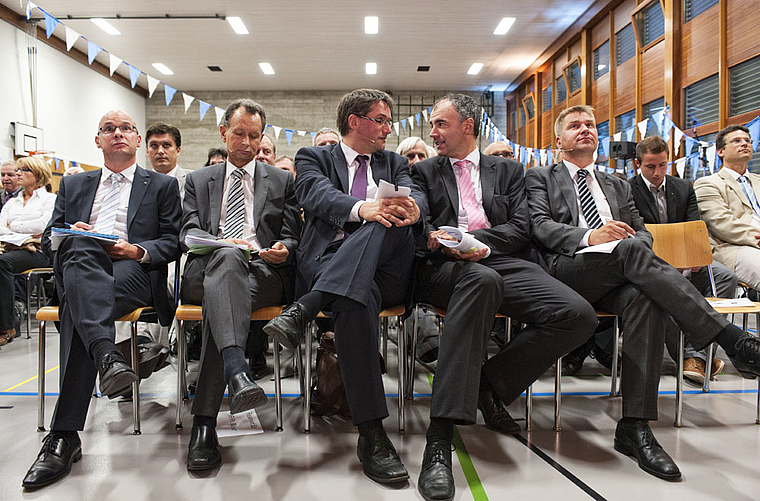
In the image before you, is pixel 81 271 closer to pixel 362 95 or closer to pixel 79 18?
pixel 362 95

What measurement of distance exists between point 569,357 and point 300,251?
180 cm

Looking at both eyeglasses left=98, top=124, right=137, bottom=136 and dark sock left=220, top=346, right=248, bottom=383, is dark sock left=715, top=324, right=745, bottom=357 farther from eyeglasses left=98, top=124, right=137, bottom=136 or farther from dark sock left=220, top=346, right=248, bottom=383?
eyeglasses left=98, top=124, right=137, bottom=136

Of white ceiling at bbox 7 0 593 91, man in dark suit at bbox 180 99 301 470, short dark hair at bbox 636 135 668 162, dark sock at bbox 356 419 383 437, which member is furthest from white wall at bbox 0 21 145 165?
short dark hair at bbox 636 135 668 162

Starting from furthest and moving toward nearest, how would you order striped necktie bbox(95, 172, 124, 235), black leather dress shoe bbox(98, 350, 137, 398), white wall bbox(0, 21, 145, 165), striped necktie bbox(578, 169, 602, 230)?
white wall bbox(0, 21, 145, 165) → striped necktie bbox(578, 169, 602, 230) → striped necktie bbox(95, 172, 124, 235) → black leather dress shoe bbox(98, 350, 137, 398)

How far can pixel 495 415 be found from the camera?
220cm

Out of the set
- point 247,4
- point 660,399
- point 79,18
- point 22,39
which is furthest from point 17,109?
point 660,399

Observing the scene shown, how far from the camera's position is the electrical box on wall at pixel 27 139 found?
26.6 feet

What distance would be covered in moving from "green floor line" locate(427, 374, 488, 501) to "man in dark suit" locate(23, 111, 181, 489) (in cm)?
118

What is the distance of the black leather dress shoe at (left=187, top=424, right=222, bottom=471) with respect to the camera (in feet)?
5.87

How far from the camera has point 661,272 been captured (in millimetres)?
2027

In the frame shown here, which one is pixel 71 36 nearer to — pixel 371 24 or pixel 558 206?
pixel 371 24

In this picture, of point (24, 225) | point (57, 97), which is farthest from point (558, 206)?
point (57, 97)

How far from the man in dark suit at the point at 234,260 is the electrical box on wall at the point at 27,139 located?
737 centimetres

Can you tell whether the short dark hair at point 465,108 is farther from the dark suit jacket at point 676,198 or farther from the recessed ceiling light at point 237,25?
the recessed ceiling light at point 237,25
